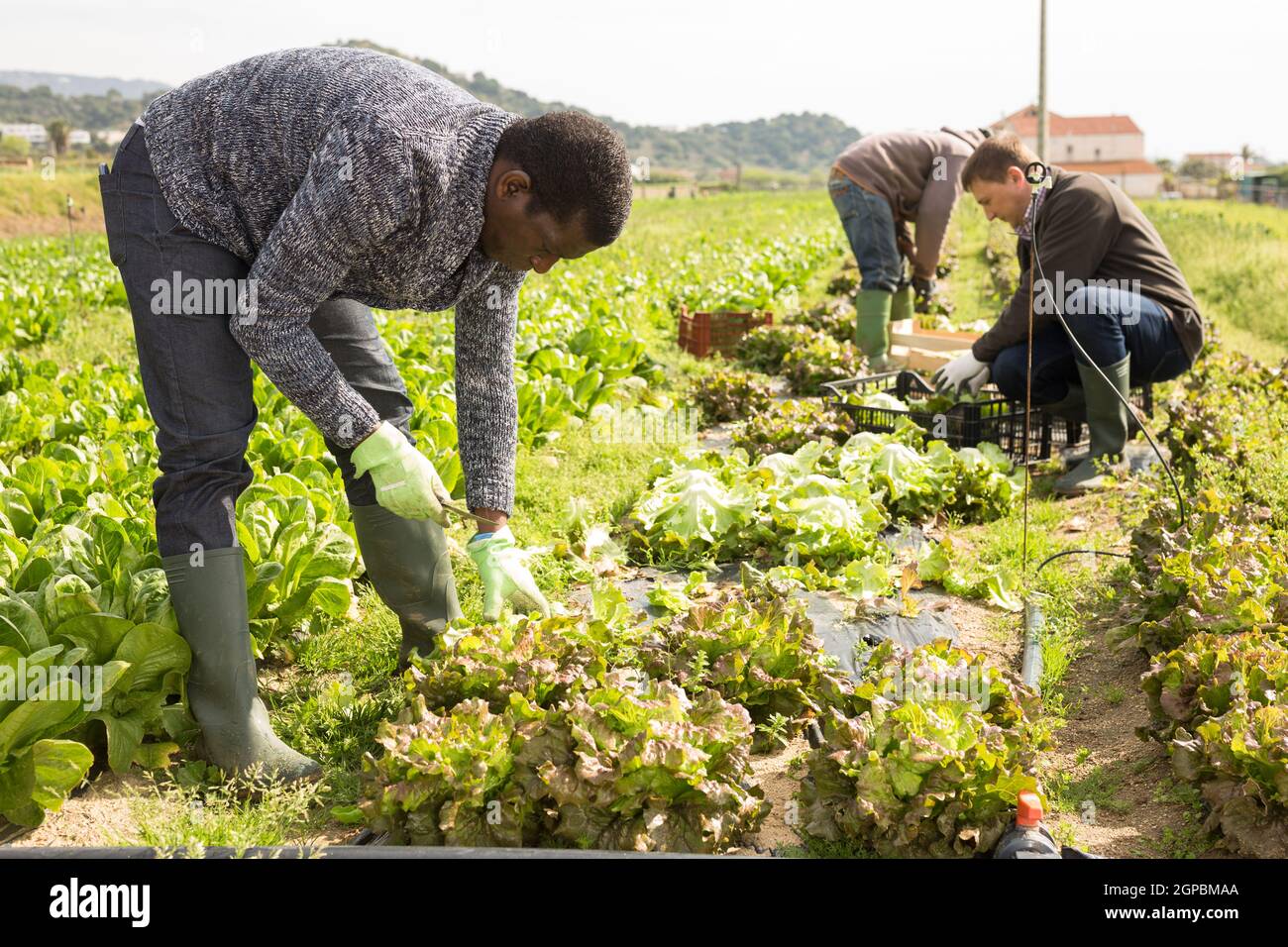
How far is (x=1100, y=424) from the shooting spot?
18.2 ft

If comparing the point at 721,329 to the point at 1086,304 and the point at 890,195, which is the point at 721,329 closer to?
the point at 890,195

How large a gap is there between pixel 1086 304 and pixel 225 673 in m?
4.35

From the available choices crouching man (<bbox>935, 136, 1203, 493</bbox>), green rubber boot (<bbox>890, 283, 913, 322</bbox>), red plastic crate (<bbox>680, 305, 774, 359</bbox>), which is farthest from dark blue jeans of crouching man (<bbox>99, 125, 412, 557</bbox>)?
red plastic crate (<bbox>680, 305, 774, 359</bbox>)

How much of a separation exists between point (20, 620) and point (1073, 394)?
4.90 m

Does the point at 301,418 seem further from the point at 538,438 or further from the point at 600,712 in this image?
the point at 600,712

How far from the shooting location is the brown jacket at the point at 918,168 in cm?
749

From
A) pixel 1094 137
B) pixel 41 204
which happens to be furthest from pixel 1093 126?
pixel 41 204

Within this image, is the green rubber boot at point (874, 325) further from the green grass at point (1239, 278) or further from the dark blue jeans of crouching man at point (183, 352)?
the dark blue jeans of crouching man at point (183, 352)

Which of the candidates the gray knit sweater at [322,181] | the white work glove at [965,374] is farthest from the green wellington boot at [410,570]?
the white work glove at [965,374]

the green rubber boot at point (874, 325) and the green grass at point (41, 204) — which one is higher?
the green grass at point (41, 204)

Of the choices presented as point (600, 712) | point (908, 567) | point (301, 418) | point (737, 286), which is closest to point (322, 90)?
point (600, 712)

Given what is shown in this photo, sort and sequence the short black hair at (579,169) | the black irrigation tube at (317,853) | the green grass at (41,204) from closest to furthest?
the black irrigation tube at (317,853), the short black hair at (579,169), the green grass at (41,204)

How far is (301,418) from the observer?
5.22m

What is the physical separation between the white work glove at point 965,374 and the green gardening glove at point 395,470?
149 inches
